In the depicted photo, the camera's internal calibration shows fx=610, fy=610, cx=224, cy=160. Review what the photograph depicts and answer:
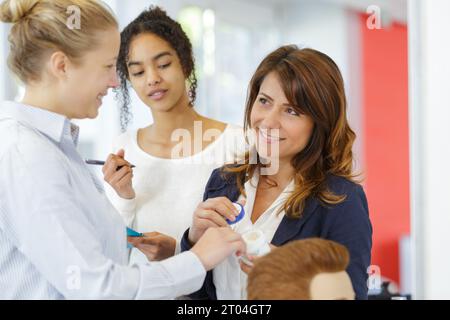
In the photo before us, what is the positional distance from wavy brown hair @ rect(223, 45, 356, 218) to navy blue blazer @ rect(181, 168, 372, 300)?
1 cm

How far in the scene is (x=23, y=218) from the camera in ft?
3.11

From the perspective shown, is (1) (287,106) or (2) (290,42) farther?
(2) (290,42)

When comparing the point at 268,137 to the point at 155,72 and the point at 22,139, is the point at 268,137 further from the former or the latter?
the point at 22,139

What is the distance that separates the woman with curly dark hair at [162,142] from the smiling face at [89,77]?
0.62 ft

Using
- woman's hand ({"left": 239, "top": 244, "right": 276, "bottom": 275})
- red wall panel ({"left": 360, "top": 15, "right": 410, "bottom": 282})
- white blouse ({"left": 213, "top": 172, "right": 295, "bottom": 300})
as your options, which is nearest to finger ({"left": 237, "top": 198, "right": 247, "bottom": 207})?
white blouse ({"left": 213, "top": 172, "right": 295, "bottom": 300})

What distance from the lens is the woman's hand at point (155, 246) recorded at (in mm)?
1282

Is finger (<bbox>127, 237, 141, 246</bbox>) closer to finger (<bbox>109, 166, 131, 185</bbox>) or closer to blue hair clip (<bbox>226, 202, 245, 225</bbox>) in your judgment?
finger (<bbox>109, 166, 131, 185</bbox>)

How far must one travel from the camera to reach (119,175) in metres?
1.30

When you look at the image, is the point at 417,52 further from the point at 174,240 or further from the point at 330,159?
the point at 174,240

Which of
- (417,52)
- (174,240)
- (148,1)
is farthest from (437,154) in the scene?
(148,1)

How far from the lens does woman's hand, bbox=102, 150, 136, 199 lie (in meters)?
1.30

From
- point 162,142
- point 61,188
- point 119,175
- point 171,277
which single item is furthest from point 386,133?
point 61,188
